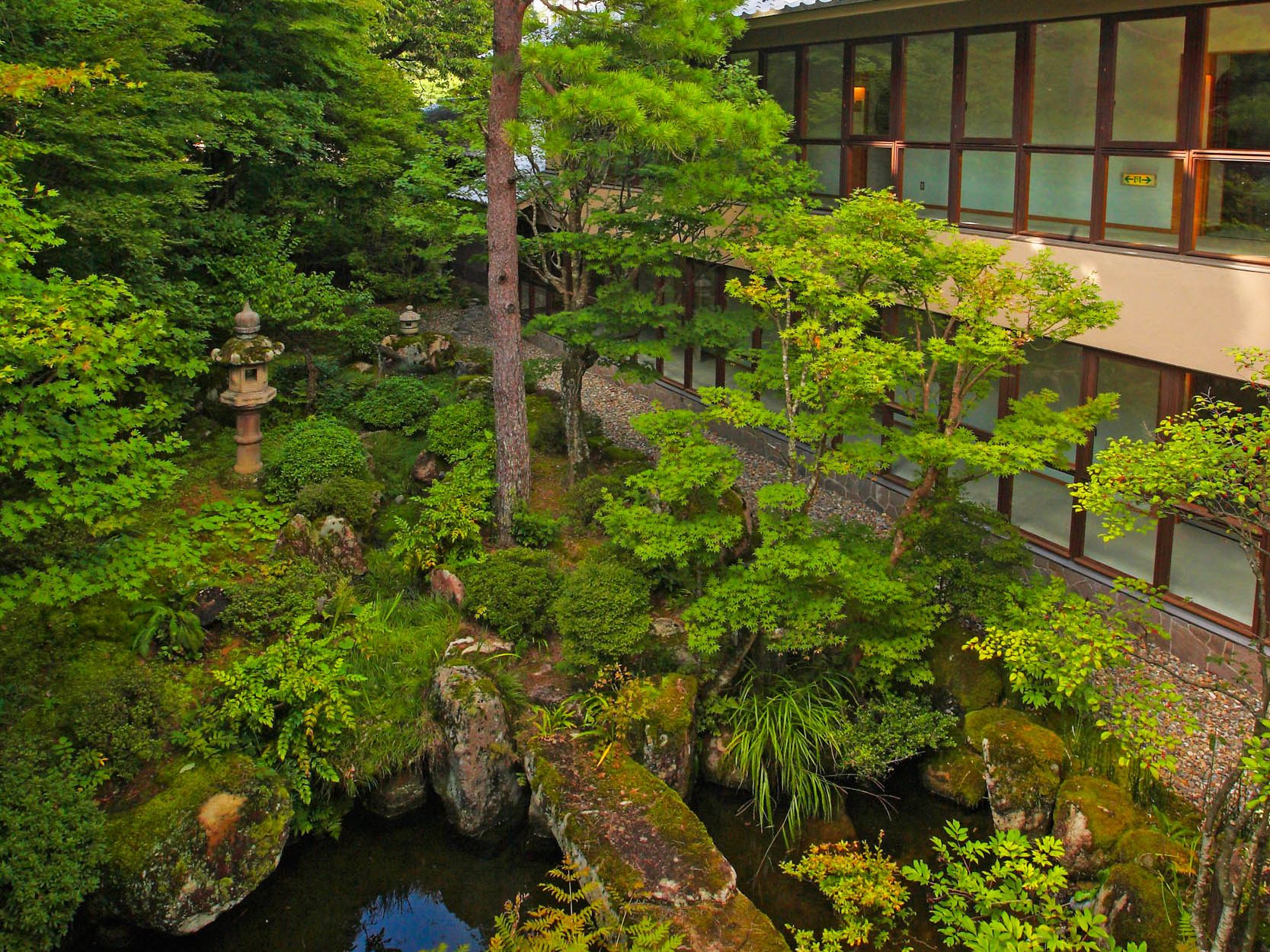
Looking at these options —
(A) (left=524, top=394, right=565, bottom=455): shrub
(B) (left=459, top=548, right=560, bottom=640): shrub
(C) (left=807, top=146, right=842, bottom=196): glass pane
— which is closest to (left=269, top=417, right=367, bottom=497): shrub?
(A) (left=524, top=394, right=565, bottom=455): shrub

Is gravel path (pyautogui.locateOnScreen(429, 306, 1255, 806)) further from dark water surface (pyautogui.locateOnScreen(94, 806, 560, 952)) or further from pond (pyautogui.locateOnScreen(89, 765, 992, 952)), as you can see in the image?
dark water surface (pyautogui.locateOnScreen(94, 806, 560, 952))

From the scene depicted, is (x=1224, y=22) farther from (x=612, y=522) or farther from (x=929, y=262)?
(x=612, y=522)

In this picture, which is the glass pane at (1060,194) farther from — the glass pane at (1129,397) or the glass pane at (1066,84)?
the glass pane at (1129,397)

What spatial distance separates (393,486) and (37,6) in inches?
261

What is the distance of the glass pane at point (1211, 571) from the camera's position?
994cm

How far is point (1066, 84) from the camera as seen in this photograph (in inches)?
449

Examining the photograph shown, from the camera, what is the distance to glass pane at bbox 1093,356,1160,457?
1060cm

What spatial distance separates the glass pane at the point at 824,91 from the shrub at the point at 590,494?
5.74 m

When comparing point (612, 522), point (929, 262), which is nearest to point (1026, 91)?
point (929, 262)

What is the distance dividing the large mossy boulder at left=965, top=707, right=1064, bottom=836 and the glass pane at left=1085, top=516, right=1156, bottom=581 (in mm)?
2445

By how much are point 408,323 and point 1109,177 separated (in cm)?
1163

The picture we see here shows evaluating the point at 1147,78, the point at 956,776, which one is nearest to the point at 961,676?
the point at 956,776

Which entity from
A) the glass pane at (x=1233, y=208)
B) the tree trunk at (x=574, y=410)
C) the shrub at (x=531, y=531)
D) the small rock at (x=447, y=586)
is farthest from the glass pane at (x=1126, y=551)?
the small rock at (x=447, y=586)

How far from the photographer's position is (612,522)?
10.7 m
